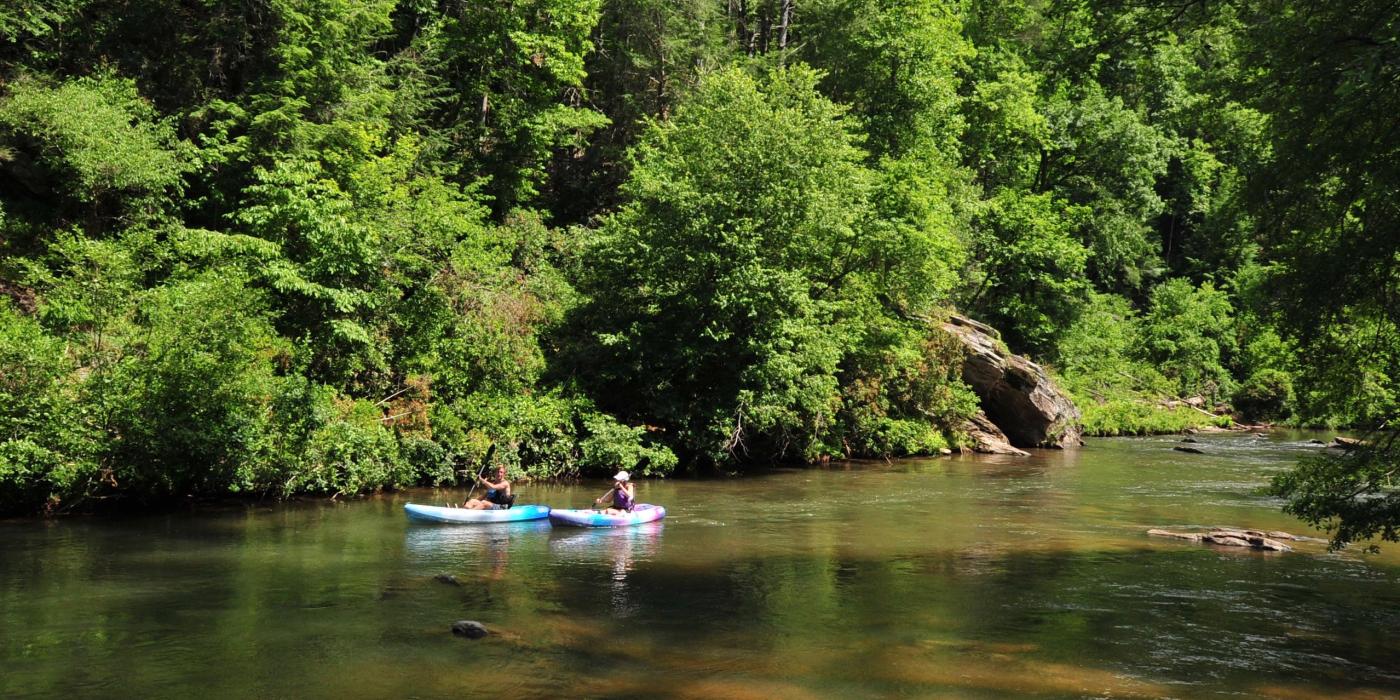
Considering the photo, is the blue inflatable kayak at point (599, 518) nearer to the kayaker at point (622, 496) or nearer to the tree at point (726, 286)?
the kayaker at point (622, 496)

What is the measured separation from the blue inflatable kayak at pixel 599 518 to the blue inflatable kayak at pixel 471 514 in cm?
36

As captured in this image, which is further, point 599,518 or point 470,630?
point 599,518

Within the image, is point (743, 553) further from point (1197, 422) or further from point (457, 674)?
point (1197, 422)

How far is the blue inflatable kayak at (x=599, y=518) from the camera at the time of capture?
1841cm

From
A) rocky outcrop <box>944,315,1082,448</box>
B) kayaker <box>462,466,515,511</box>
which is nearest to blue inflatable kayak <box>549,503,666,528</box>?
kayaker <box>462,466,515,511</box>

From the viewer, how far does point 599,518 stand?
18438 mm

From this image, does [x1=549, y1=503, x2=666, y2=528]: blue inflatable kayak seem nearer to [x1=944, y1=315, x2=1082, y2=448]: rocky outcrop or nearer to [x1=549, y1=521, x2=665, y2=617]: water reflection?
[x1=549, y1=521, x2=665, y2=617]: water reflection

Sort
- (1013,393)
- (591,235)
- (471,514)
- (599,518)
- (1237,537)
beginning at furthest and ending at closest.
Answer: (1013,393)
(591,235)
(471,514)
(599,518)
(1237,537)

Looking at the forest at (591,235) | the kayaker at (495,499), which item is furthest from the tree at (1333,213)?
the kayaker at (495,499)

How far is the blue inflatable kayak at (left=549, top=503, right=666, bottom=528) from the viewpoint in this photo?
1841cm

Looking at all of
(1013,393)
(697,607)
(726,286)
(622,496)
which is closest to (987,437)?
(1013,393)

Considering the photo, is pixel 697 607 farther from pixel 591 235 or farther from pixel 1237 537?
pixel 591 235

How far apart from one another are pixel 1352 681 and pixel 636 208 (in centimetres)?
2087

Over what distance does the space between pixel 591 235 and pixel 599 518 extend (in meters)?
13.3
